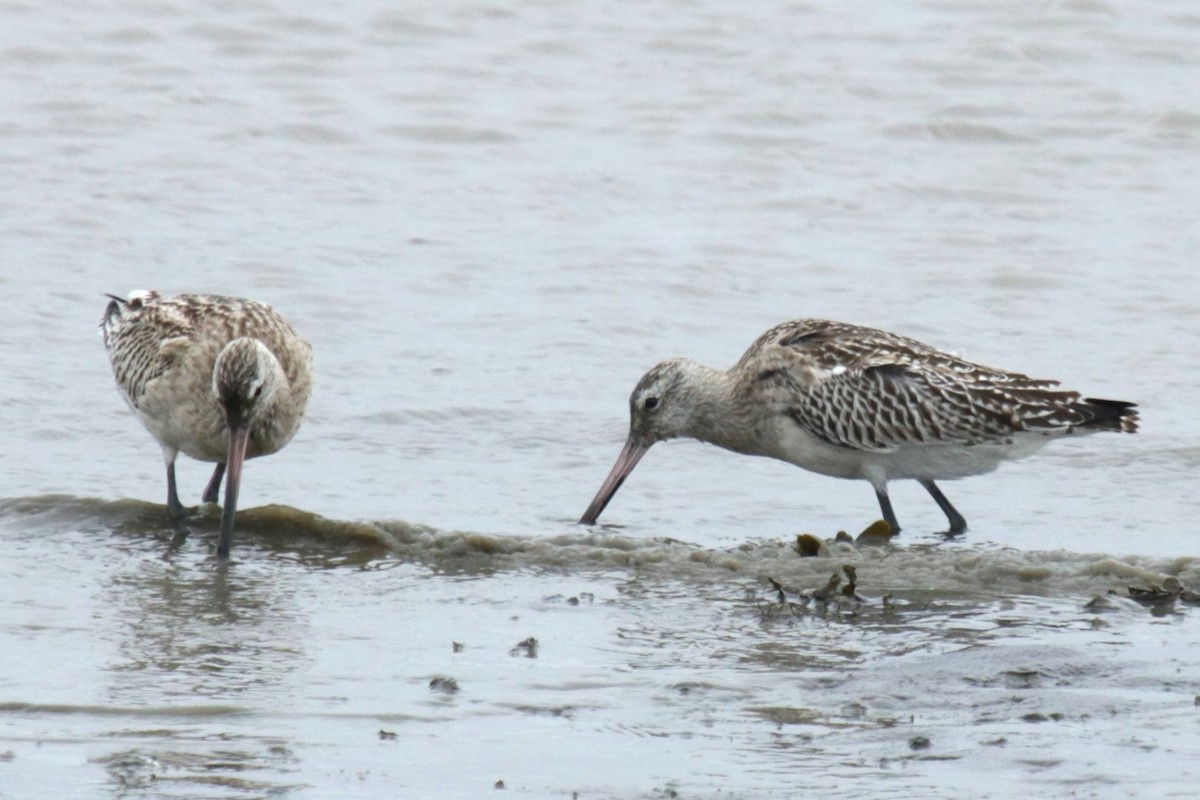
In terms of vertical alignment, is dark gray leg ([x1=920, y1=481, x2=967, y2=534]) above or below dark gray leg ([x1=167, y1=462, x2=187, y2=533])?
above

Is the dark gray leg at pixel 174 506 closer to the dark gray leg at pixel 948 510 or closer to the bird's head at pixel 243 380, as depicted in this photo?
the bird's head at pixel 243 380

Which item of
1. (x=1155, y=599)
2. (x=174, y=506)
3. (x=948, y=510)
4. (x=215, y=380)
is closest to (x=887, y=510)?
(x=948, y=510)

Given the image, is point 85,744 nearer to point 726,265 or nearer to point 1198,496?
point 1198,496

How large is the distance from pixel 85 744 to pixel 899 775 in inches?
90.3

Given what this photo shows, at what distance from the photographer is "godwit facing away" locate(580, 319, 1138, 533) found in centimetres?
946

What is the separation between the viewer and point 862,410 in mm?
9469

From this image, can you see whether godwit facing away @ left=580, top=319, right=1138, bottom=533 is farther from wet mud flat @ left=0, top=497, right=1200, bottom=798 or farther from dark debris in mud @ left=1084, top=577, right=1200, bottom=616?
dark debris in mud @ left=1084, top=577, right=1200, bottom=616

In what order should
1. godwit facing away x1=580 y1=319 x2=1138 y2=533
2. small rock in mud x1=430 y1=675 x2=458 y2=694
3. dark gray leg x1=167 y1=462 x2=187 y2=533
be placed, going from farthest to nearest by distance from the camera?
godwit facing away x1=580 y1=319 x2=1138 y2=533 < dark gray leg x1=167 y1=462 x2=187 y2=533 < small rock in mud x1=430 y1=675 x2=458 y2=694

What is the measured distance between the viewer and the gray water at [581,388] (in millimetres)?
6117

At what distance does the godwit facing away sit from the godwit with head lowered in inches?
59.7

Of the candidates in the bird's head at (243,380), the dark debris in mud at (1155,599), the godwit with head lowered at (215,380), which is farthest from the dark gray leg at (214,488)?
the dark debris in mud at (1155,599)

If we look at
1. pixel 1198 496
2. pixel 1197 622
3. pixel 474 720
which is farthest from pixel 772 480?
pixel 474 720

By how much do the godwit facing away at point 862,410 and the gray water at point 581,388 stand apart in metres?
0.33

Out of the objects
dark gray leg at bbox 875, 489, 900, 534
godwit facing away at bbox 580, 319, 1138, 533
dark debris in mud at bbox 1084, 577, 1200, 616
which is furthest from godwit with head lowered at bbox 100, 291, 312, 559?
dark debris in mud at bbox 1084, 577, 1200, 616
